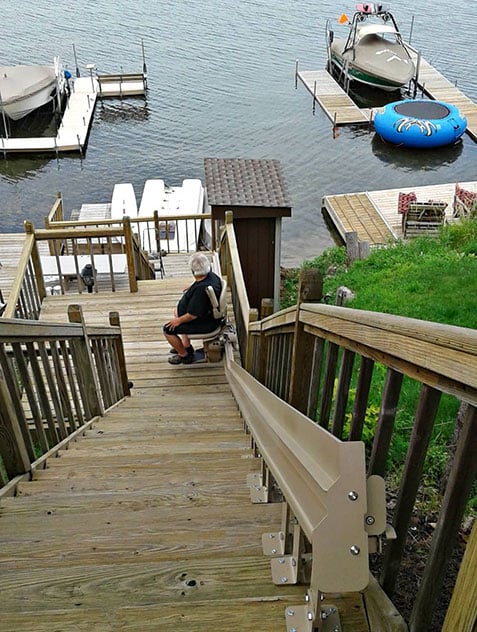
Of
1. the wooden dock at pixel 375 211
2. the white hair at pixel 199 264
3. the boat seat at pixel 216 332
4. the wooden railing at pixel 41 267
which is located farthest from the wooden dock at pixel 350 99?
the white hair at pixel 199 264

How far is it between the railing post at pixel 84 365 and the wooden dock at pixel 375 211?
37.7 feet

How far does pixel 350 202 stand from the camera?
60.8ft

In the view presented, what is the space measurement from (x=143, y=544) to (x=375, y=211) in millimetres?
16453

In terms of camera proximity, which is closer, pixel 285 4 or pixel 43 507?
pixel 43 507

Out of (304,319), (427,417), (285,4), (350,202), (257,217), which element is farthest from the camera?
(285,4)

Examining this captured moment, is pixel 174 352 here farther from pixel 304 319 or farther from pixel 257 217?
pixel 304 319

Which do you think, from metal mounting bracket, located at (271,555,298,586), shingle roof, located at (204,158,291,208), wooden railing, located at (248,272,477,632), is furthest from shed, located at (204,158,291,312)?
metal mounting bracket, located at (271,555,298,586)

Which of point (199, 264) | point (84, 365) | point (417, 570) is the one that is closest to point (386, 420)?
point (417, 570)

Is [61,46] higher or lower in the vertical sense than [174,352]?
higher

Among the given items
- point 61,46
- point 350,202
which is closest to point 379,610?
point 350,202

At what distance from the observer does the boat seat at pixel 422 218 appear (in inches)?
617

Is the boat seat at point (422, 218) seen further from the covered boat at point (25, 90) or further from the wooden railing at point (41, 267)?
the covered boat at point (25, 90)

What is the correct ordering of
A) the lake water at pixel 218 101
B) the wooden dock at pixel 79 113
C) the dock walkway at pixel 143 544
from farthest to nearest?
1. the wooden dock at pixel 79 113
2. the lake water at pixel 218 101
3. the dock walkway at pixel 143 544

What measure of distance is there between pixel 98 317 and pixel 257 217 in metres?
2.82
